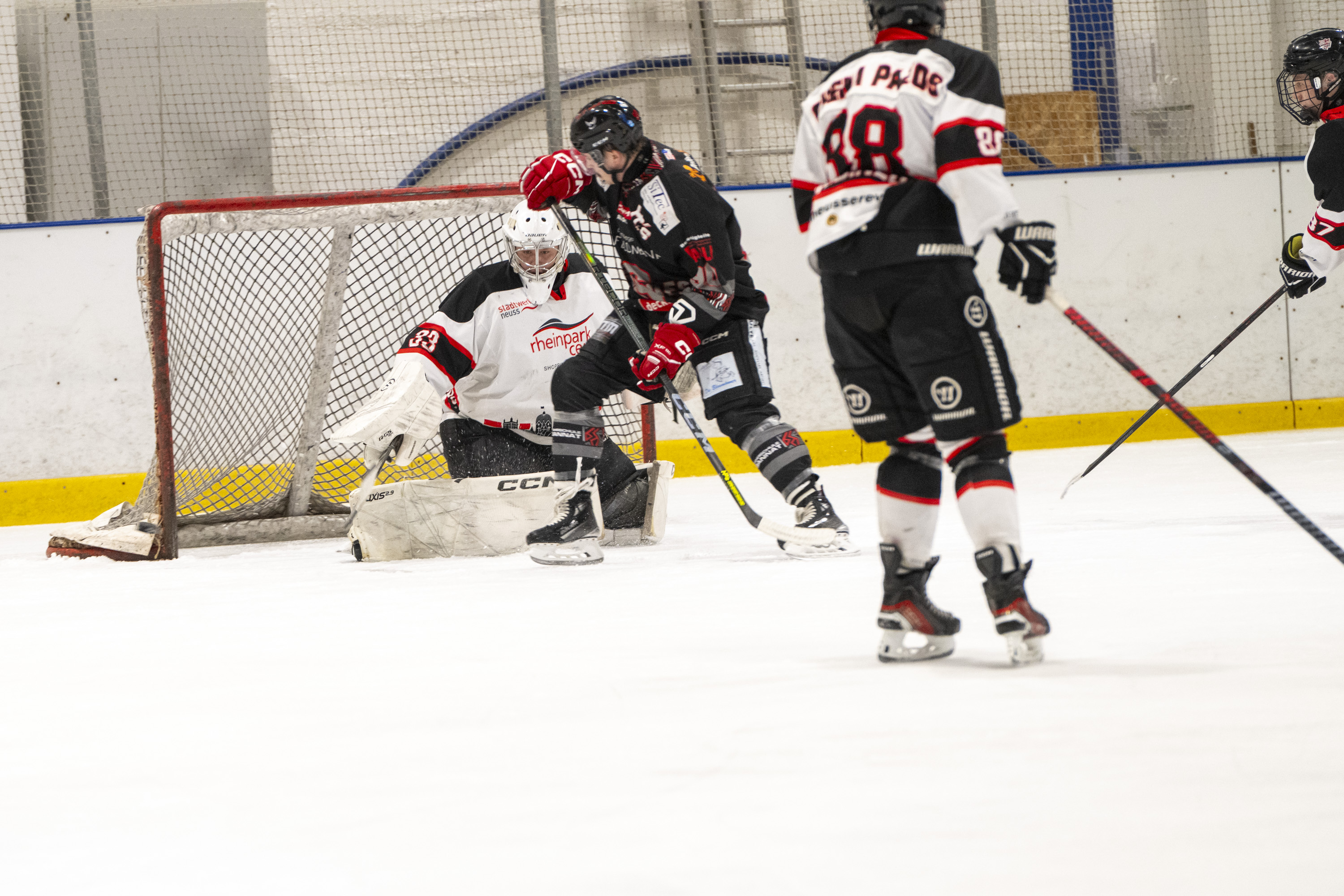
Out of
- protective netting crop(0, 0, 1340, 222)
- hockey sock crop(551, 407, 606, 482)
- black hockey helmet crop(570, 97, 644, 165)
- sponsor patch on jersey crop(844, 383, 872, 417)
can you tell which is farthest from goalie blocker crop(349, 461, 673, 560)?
protective netting crop(0, 0, 1340, 222)

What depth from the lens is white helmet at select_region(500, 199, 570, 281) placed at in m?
3.71

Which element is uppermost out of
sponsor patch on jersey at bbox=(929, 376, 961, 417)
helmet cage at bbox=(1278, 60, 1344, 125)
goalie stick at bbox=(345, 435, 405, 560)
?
helmet cage at bbox=(1278, 60, 1344, 125)

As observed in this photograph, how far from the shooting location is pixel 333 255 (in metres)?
4.12

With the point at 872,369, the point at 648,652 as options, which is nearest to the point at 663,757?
the point at 648,652

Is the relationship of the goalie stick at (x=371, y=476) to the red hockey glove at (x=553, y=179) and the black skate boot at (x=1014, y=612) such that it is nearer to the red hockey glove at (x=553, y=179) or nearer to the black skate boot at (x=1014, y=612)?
the red hockey glove at (x=553, y=179)

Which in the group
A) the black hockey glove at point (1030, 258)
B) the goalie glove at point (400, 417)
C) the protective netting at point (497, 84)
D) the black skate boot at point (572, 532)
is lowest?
the black skate boot at point (572, 532)

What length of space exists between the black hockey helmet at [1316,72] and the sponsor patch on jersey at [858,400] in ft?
7.13

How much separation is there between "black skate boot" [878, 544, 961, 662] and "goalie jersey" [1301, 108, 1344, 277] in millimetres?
2206

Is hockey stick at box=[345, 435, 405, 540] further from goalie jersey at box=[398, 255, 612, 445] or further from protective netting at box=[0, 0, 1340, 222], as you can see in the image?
protective netting at box=[0, 0, 1340, 222]

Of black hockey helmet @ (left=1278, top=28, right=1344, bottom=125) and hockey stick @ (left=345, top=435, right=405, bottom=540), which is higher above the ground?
black hockey helmet @ (left=1278, top=28, right=1344, bottom=125)

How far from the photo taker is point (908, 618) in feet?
6.11

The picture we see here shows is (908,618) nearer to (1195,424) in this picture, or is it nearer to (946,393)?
(946,393)

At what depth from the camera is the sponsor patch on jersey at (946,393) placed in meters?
1.79

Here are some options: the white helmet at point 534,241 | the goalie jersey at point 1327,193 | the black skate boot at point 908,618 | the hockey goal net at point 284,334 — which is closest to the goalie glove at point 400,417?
the hockey goal net at point 284,334
